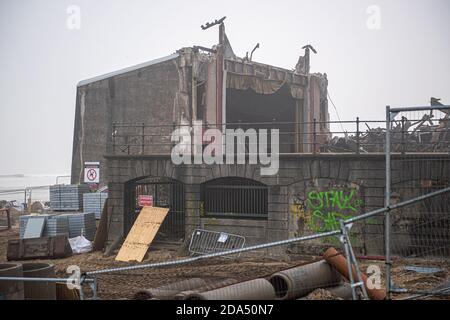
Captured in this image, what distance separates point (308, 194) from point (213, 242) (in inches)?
138

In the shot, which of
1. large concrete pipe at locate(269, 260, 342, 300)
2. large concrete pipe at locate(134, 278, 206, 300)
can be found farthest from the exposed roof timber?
large concrete pipe at locate(269, 260, 342, 300)

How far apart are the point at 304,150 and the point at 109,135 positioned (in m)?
11.8

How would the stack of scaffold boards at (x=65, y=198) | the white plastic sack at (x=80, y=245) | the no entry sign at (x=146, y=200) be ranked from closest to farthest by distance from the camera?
1. the white plastic sack at (x=80, y=245)
2. the no entry sign at (x=146, y=200)
3. the stack of scaffold boards at (x=65, y=198)

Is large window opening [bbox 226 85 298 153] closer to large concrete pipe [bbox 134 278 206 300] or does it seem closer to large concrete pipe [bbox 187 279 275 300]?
large concrete pipe [bbox 134 278 206 300]

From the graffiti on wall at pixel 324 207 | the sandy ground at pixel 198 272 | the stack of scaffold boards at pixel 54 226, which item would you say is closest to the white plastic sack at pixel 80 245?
the stack of scaffold boards at pixel 54 226

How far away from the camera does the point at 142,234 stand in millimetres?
15141

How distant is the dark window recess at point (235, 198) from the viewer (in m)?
14.9

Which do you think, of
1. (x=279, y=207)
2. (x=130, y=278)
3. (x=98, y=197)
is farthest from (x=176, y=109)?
(x=130, y=278)

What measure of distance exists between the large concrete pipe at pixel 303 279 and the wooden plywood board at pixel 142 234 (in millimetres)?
8013

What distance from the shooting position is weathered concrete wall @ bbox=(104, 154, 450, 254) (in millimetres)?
13219

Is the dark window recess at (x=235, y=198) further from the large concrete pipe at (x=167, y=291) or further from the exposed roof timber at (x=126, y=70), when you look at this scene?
the exposed roof timber at (x=126, y=70)

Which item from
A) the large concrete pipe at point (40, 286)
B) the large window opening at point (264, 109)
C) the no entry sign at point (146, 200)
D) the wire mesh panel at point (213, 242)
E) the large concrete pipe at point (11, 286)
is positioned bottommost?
the wire mesh panel at point (213, 242)
